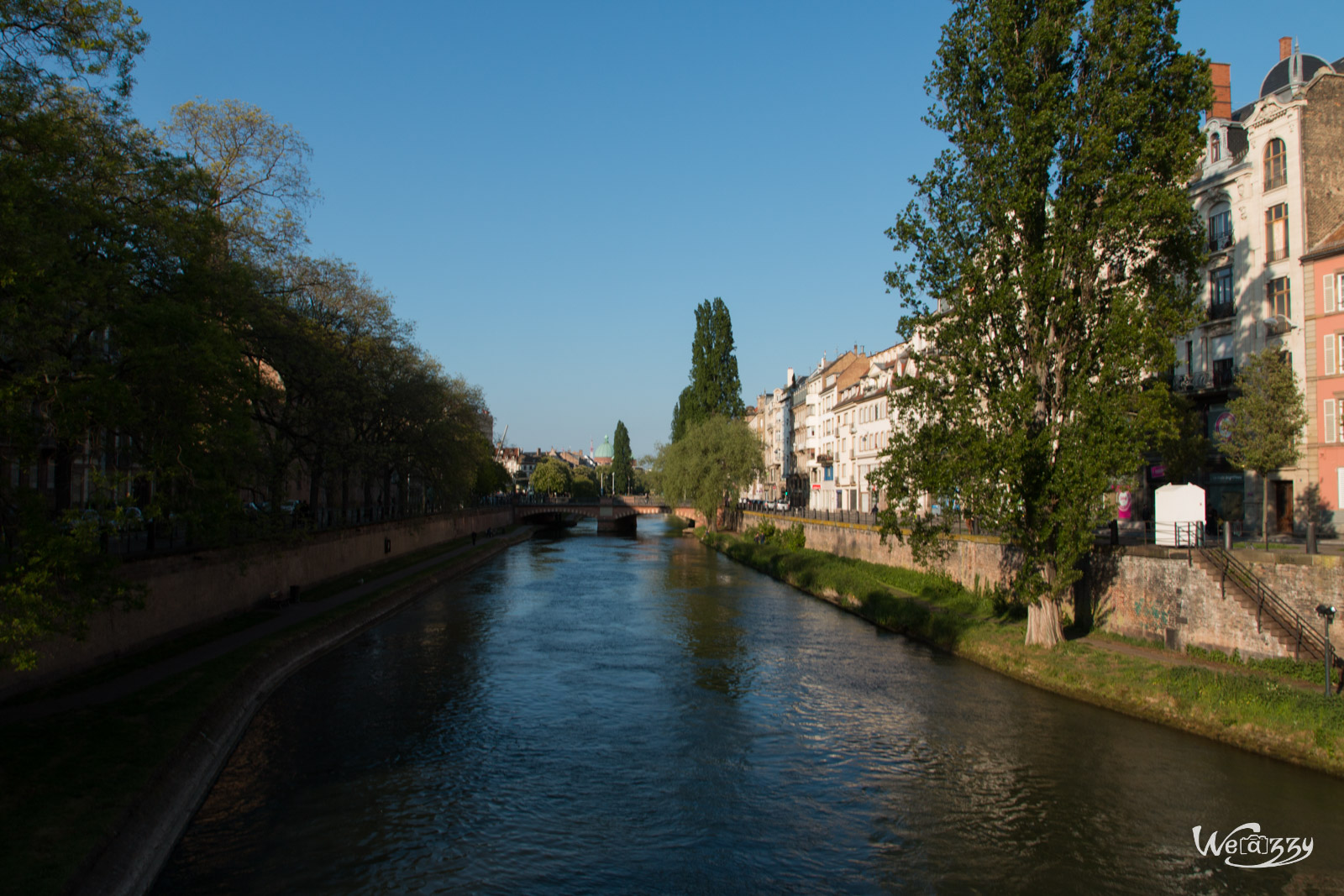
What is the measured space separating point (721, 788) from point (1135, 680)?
11845mm

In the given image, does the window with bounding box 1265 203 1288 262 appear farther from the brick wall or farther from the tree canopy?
the tree canopy

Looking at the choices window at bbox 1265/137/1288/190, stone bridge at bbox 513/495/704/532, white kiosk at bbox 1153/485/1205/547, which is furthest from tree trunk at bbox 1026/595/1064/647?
stone bridge at bbox 513/495/704/532

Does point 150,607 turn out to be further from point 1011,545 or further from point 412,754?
point 1011,545

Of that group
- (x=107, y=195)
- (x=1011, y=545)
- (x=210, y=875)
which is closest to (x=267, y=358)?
(x=107, y=195)

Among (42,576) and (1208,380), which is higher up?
(1208,380)

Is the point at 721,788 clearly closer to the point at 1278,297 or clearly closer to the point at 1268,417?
the point at 1268,417

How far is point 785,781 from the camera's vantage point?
1777 cm

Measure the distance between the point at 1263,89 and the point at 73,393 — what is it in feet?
147

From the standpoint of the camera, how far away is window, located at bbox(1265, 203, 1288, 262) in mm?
33281

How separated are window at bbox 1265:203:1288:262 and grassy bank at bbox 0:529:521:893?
38.1m

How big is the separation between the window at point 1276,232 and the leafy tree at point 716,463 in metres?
47.0

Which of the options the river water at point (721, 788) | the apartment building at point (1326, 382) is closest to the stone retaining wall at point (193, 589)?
the river water at point (721, 788)

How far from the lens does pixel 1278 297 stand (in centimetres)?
3347

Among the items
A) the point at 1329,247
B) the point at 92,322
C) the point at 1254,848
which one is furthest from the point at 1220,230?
the point at 92,322
